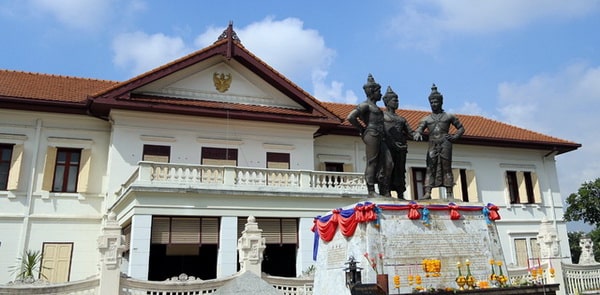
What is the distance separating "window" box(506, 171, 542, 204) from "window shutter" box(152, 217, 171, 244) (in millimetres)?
15091

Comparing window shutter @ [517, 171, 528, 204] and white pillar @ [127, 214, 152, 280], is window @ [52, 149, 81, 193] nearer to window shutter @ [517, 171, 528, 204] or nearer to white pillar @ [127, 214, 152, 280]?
white pillar @ [127, 214, 152, 280]

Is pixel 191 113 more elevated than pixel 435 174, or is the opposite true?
pixel 191 113

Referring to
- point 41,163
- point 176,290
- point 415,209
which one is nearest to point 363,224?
point 415,209

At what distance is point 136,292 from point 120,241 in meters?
1.02

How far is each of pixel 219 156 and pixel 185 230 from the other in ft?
11.3

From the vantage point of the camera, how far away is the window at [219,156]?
1616 cm

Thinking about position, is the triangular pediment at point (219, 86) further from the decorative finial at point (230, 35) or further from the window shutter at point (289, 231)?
the window shutter at point (289, 231)

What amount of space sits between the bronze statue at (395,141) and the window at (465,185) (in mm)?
12587

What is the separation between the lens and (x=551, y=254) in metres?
12.8

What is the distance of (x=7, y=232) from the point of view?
1440 centimetres

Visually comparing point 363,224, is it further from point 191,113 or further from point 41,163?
point 41,163

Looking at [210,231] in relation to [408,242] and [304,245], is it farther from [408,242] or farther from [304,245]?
[408,242]

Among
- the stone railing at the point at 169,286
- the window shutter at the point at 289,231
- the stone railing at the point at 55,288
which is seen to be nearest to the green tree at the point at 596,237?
the window shutter at the point at 289,231

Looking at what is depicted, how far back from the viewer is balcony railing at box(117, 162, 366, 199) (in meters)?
13.3
